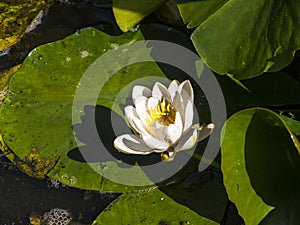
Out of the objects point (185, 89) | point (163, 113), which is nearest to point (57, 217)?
point (163, 113)

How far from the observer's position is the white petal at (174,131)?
1.68 metres

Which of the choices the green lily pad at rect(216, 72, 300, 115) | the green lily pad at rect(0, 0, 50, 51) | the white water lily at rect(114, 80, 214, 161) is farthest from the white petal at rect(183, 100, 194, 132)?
the green lily pad at rect(0, 0, 50, 51)

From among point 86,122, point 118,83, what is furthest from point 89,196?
point 118,83

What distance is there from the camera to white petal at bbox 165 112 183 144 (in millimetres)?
1678

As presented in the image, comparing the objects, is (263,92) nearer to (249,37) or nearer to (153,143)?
(249,37)

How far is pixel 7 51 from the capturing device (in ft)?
7.43

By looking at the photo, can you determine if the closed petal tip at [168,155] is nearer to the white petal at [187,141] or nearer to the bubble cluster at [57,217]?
the white petal at [187,141]

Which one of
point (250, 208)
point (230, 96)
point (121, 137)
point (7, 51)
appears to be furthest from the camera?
point (7, 51)

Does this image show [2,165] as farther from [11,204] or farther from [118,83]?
[118,83]

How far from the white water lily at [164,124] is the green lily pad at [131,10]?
30 cm

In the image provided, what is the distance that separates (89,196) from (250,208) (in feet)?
2.03

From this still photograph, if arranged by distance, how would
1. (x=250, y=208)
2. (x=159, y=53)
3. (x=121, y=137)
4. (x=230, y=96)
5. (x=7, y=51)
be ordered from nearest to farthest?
(x=250, y=208)
(x=121, y=137)
(x=230, y=96)
(x=159, y=53)
(x=7, y=51)

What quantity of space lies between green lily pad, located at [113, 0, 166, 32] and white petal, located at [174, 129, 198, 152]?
18.1 inches

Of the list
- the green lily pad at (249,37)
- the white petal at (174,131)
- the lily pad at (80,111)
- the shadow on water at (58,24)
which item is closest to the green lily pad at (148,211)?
→ the lily pad at (80,111)
